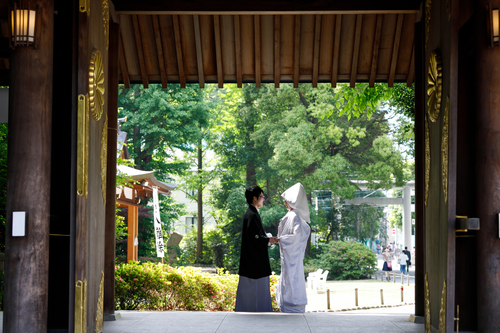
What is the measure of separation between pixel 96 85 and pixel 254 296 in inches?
124

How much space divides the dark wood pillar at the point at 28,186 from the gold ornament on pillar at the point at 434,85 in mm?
2790

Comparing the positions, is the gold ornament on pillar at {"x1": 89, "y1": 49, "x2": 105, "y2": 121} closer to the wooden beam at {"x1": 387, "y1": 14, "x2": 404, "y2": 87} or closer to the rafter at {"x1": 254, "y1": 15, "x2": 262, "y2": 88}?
the rafter at {"x1": 254, "y1": 15, "x2": 262, "y2": 88}

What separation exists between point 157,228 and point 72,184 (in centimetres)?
906

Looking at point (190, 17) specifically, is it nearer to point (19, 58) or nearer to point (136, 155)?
point (19, 58)

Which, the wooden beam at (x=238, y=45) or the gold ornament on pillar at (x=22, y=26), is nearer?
the gold ornament on pillar at (x=22, y=26)

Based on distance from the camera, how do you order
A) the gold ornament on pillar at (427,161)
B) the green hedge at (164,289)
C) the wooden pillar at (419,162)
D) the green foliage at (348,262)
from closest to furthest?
the gold ornament on pillar at (427,161)
the wooden pillar at (419,162)
the green hedge at (164,289)
the green foliage at (348,262)

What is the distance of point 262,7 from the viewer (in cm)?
503

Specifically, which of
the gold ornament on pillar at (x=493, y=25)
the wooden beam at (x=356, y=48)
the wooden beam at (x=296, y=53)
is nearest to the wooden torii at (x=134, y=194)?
the wooden beam at (x=296, y=53)

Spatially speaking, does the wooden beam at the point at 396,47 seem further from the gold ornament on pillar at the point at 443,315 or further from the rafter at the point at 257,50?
the gold ornament on pillar at the point at 443,315

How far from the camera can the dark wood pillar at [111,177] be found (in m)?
5.12

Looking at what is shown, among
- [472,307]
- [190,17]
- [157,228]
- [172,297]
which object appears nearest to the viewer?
[472,307]

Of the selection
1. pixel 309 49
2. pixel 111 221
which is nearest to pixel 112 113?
pixel 111 221

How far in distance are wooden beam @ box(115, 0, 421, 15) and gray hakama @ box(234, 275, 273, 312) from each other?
117 inches

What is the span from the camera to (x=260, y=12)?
199 inches
